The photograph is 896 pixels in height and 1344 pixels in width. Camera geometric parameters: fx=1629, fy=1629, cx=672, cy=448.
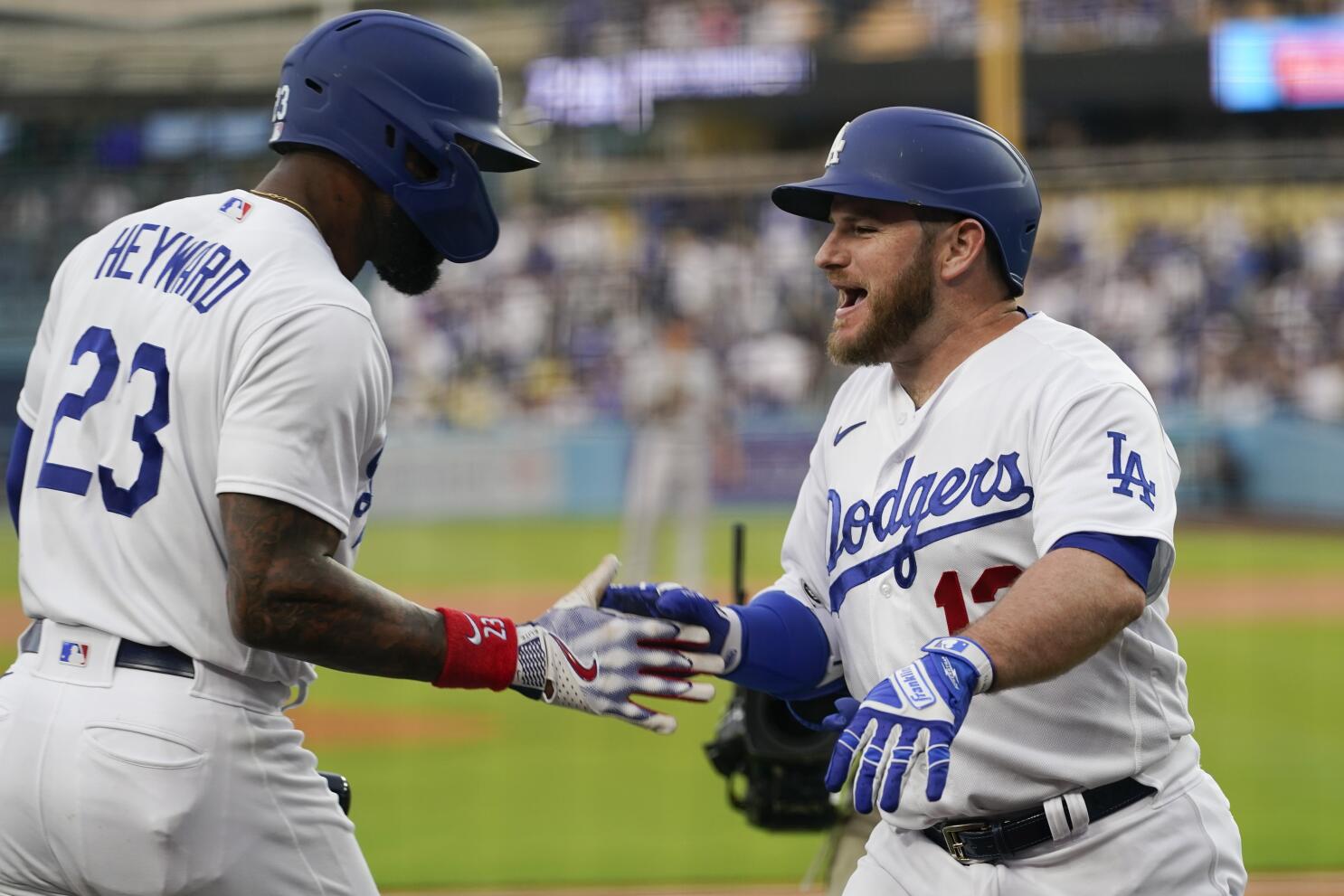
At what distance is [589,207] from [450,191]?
1981cm

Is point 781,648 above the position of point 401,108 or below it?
below

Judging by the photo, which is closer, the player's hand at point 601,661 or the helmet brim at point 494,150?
the player's hand at point 601,661

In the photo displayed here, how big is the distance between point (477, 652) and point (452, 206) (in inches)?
32.6

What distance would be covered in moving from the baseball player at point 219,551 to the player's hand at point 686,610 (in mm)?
324

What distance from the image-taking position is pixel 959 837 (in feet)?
9.50

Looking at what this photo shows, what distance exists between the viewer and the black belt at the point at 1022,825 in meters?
2.83

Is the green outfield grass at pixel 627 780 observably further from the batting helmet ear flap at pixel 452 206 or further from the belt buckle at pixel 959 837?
the batting helmet ear flap at pixel 452 206

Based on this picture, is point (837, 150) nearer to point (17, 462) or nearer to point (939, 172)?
point (939, 172)

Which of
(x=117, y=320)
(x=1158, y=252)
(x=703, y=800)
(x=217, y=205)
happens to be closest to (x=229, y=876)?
(x=117, y=320)

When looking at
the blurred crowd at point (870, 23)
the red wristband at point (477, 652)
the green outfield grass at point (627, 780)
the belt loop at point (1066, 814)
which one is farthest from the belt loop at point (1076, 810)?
the blurred crowd at point (870, 23)

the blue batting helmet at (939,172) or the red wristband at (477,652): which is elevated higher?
the blue batting helmet at (939,172)

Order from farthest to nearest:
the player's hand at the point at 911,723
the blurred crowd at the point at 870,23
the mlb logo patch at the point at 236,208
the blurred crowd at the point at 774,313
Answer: the blurred crowd at the point at 870,23
the blurred crowd at the point at 774,313
the mlb logo patch at the point at 236,208
the player's hand at the point at 911,723

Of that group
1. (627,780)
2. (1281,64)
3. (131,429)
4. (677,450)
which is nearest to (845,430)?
(131,429)

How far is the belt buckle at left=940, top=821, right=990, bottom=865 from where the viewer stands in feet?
9.43
